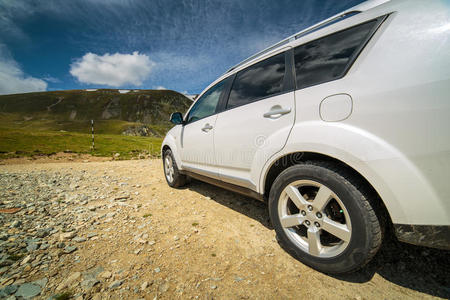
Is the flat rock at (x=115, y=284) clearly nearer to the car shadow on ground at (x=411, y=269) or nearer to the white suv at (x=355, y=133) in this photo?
the white suv at (x=355, y=133)

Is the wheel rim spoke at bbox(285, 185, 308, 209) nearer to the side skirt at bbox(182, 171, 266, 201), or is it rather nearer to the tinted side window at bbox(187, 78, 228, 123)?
the side skirt at bbox(182, 171, 266, 201)

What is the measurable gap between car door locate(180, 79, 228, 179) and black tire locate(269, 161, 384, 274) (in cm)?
Result: 121

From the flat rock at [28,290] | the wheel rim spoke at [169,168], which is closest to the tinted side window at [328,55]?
the flat rock at [28,290]

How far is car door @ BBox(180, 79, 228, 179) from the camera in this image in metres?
2.44

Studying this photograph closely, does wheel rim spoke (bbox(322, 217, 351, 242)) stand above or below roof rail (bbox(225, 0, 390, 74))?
below

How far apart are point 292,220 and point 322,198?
347mm

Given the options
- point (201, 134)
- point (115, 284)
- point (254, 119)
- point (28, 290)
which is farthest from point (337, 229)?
point (28, 290)

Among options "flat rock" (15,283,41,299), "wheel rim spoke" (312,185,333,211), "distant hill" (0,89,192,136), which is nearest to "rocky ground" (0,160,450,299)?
"flat rock" (15,283,41,299)

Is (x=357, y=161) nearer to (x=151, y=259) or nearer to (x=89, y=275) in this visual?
(x=151, y=259)

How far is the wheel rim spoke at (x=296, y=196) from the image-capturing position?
4.63 feet

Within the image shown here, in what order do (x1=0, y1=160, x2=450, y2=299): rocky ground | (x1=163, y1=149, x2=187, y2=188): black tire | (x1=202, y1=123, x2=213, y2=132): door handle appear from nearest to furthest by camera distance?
(x1=0, y1=160, x2=450, y2=299): rocky ground < (x1=202, y1=123, x2=213, y2=132): door handle < (x1=163, y1=149, x2=187, y2=188): black tire

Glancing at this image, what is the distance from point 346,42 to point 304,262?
1.84 meters

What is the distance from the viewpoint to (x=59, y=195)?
3.16 meters

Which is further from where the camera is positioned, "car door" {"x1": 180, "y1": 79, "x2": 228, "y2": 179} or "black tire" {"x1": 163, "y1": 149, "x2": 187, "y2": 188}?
"black tire" {"x1": 163, "y1": 149, "x2": 187, "y2": 188}
